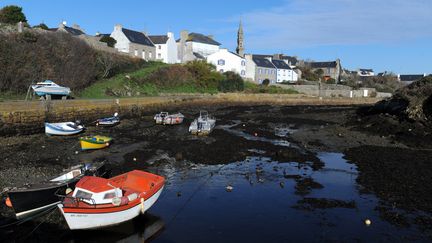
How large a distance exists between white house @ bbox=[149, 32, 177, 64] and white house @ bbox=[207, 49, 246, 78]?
10.5 metres

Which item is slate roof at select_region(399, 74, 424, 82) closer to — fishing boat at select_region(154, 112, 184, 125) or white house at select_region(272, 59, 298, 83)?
white house at select_region(272, 59, 298, 83)

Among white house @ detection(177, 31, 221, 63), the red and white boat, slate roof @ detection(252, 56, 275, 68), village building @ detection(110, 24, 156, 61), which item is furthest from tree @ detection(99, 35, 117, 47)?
the red and white boat

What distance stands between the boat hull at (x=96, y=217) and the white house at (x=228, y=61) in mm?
81272

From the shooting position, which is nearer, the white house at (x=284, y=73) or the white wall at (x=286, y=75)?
the white house at (x=284, y=73)

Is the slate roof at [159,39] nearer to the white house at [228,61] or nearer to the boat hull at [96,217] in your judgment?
the white house at [228,61]

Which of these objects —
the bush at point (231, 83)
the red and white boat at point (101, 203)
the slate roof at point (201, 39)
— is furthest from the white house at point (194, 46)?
the red and white boat at point (101, 203)

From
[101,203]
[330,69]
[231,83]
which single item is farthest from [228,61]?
[101,203]

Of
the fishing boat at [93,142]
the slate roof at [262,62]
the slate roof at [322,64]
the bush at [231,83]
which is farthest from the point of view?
the slate roof at [322,64]

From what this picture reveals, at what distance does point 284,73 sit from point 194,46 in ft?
87.0

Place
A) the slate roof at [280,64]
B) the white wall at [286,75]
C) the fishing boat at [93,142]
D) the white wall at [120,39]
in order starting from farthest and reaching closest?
the slate roof at [280,64], the white wall at [286,75], the white wall at [120,39], the fishing boat at [93,142]

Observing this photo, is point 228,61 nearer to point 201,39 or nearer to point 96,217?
point 201,39

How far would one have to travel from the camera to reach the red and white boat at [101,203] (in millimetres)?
12945

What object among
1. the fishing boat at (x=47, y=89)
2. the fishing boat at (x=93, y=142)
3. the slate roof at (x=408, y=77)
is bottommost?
the fishing boat at (x=93, y=142)

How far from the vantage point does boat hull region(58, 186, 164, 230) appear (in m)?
12.9
